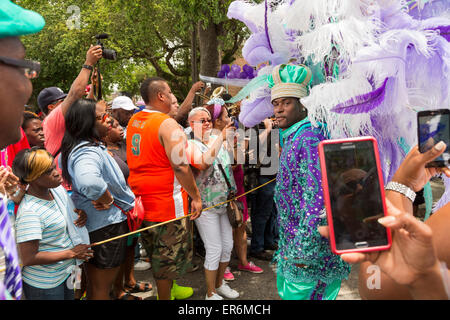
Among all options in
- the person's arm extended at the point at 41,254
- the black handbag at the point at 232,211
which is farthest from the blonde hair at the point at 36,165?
the black handbag at the point at 232,211

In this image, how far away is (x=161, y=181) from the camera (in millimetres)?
2752

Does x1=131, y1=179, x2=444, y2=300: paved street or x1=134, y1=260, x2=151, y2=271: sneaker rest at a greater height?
x1=134, y1=260, x2=151, y2=271: sneaker

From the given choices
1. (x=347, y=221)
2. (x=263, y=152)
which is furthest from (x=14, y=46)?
(x=263, y=152)

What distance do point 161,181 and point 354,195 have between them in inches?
77.2

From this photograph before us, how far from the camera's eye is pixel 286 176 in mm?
2137

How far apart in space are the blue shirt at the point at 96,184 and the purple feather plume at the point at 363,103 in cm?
168

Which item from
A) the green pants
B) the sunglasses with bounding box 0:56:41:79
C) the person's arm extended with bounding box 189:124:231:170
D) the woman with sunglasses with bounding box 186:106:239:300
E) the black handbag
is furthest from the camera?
the black handbag

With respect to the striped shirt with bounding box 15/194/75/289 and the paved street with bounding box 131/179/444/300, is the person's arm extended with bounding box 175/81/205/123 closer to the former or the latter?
the paved street with bounding box 131/179/444/300

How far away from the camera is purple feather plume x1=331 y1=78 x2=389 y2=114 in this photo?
5.30 ft

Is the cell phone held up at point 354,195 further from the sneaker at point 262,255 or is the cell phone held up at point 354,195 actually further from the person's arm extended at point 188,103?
the sneaker at point 262,255

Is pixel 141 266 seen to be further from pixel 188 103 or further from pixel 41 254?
pixel 41 254

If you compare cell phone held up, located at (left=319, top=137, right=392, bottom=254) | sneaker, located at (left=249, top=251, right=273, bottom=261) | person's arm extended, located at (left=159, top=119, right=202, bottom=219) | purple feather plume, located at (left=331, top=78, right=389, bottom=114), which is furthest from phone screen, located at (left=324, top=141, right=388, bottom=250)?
sneaker, located at (left=249, top=251, right=273, bottom=261)

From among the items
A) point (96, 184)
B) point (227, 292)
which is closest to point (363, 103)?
point (96, 184)

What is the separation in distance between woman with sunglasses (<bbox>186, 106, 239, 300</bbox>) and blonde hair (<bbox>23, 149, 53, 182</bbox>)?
1284 mm
